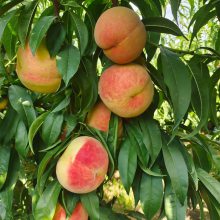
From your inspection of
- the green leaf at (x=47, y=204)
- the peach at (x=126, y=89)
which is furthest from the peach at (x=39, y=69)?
the green leaf at (x=47, y=204)

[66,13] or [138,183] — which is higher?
[66,13]

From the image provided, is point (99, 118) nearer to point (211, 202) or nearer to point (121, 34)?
point (121, 34)

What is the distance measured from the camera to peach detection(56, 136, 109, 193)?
2.53 ft

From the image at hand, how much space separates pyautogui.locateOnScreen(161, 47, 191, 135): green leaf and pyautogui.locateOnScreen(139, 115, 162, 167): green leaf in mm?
47

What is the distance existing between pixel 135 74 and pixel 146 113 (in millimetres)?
112

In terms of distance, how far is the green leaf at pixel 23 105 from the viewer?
876 millimetres

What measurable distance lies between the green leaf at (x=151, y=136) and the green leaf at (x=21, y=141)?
0.26m

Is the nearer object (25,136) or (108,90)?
(108,90)

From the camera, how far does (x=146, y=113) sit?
849 mm

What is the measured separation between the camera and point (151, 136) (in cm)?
81

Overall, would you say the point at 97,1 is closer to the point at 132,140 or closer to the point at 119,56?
the point at 119,56

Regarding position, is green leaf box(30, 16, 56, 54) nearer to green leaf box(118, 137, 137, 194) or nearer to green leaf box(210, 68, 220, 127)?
green leaf box(118, 137, 137, 194)

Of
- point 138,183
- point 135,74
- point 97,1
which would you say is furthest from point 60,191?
point 97,1

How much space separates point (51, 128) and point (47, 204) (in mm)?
154
